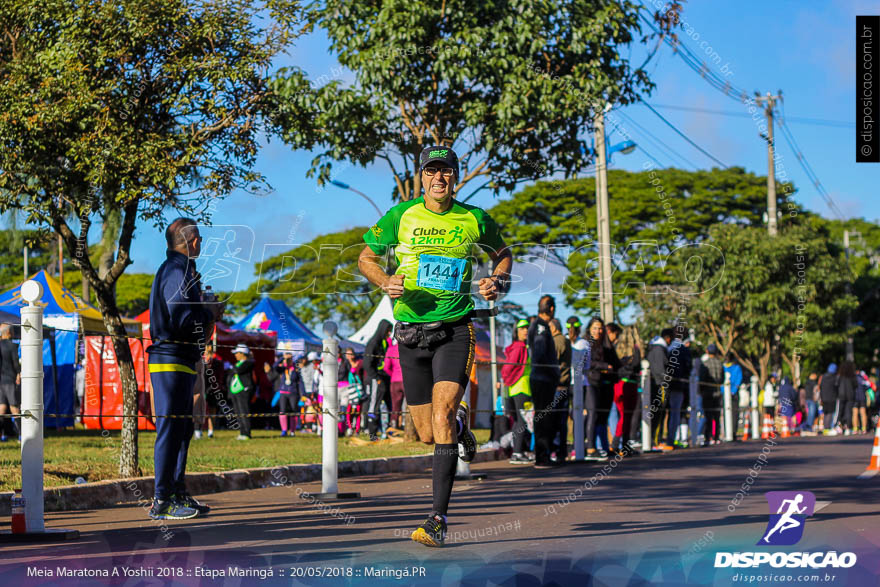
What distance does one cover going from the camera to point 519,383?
14180 millimetres

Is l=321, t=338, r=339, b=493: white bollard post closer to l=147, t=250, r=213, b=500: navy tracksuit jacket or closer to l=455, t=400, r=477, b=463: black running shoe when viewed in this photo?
l=147, t=250, r=213, b=500: navy tracksuit jacket

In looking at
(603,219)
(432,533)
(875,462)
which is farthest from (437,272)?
(603,219)

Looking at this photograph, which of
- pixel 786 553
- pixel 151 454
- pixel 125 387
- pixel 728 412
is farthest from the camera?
pixel 728 412

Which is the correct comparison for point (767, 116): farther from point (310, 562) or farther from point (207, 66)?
point (310, 562)

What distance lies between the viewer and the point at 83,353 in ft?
79.3

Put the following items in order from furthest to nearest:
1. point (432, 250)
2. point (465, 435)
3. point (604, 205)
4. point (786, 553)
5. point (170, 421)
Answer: point (604, 205) → point (170, 421) → point (465, 435) → point (432, 250) → point (786, 553)

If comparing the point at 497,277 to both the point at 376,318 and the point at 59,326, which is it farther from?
the point at 376,318

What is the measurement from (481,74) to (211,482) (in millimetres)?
6957

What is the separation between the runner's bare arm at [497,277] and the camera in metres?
6.23

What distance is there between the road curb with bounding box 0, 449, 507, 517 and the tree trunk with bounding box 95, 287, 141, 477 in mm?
411

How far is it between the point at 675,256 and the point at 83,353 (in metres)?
26.0

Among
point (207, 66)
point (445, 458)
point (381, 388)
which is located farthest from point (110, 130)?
point (381, 388)

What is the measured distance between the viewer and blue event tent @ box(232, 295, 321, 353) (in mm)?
27641

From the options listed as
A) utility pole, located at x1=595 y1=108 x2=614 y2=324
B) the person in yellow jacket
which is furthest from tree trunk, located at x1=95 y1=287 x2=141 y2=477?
utility pole, located at x1=595 y1=108 x2=614 y2=324
